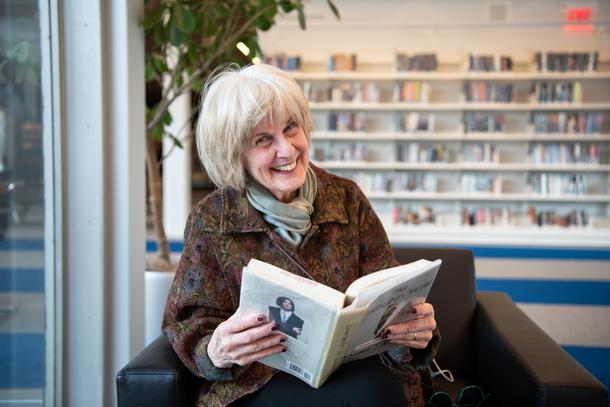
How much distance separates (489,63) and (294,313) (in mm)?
6504

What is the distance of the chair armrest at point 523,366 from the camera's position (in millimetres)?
1276

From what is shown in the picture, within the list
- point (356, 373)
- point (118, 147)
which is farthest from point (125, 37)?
point (356, 373)

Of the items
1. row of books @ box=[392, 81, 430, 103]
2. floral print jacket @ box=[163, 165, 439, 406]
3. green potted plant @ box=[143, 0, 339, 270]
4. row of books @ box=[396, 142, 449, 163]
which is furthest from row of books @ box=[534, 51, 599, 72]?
floral print jacket @ box=[163, 165, 439, 406]

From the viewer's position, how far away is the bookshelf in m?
6.99

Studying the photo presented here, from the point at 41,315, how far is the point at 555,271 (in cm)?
464

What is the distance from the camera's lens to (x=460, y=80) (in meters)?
7.16

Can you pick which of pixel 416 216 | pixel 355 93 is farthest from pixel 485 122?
pixel 355 93

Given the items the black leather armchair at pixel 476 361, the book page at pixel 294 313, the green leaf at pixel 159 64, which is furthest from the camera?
the green leaf at pixel 159 64

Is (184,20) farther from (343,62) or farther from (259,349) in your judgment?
(343,62)

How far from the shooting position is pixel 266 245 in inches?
57.2

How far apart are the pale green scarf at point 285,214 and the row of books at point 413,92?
591 centimetres

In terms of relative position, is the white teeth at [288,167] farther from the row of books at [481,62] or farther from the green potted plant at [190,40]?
the row of books at [481,62]

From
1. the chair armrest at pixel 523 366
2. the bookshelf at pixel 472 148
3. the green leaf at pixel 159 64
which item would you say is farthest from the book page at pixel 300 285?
Result: the bookshelf at pixel 472 148

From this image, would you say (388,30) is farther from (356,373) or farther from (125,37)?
(356,373)
